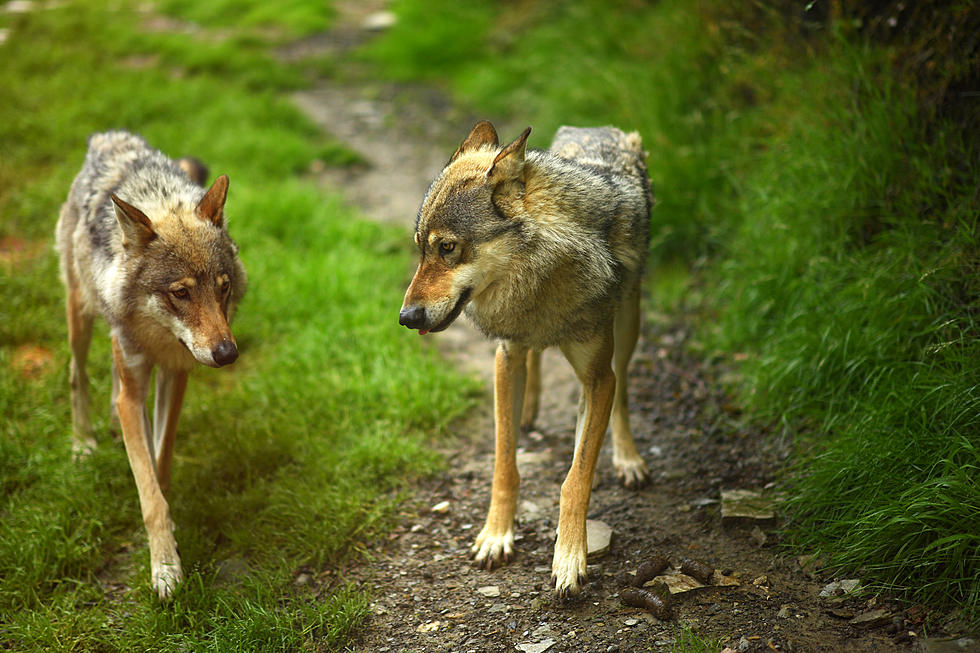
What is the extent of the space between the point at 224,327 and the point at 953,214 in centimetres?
360

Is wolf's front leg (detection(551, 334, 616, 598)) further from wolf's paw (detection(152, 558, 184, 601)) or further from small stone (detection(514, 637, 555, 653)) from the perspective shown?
wolf's paw (detection(152, 558, 184, 601))

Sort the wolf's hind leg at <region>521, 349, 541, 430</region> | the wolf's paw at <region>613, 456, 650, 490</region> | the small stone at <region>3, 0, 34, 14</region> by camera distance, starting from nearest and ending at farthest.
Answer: the wolf's paw at <region>613, 456, 650, 490</region> → the wolf's hind leg at <region>521, 349, 541, 430</region> → the small stone at <region>3, 0, 34, 14</region>

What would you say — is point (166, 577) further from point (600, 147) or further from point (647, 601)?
point (600, 147)

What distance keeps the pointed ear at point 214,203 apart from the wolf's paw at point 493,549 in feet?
6.49

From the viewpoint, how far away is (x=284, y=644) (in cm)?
316

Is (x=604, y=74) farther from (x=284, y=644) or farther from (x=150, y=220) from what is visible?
(x=284, y=644)

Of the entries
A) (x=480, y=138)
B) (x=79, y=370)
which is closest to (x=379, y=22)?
(x=79, y=370)

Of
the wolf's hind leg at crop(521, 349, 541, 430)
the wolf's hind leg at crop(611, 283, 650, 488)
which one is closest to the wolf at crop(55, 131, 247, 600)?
the wolf's hind leg at crop(521, 349, 541, 430)

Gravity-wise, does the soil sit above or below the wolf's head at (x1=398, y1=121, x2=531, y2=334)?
below

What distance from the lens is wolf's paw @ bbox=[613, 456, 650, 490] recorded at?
4.20 metres

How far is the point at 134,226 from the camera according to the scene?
11.6ft

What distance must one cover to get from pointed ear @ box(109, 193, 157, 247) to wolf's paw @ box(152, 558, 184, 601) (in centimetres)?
145

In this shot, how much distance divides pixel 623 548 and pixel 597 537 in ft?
0.42

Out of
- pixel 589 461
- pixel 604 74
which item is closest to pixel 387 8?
pixel 604 74
